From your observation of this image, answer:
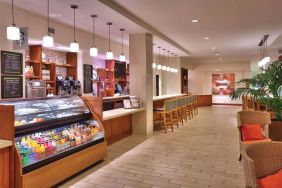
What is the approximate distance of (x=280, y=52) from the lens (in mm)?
11320

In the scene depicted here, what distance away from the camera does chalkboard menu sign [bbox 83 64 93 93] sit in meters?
7.44

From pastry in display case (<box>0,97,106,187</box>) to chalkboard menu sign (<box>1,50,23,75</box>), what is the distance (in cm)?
154

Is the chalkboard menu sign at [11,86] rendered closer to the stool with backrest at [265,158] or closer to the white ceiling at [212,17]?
the white ceiling at [212,17]

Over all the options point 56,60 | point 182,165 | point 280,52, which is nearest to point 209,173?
point 182,165

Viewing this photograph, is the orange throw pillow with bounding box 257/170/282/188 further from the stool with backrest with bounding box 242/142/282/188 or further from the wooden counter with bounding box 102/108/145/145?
the wooden counter with bounding box 102/108/145/145

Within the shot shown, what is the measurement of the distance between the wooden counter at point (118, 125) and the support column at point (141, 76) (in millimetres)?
258

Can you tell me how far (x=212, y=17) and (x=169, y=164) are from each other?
3.53 metres

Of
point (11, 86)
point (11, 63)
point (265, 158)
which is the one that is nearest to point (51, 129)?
point (11, 86)

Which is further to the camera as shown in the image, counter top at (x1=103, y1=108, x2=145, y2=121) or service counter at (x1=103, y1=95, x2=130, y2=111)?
service counter at (x1=103, y1=95, x2=130, y2=111)

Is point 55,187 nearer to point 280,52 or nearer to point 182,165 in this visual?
point 182,165

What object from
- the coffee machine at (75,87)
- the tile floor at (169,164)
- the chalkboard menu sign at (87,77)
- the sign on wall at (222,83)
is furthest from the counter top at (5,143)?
the sign on wall at (222,83)

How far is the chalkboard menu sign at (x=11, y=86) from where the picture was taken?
15.5 feet

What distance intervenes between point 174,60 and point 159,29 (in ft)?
20.6

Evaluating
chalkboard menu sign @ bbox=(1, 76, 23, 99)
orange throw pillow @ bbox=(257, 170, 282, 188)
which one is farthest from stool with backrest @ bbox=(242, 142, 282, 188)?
chalkboard menu sign @ bbox=(1, 76, 23, 99)
